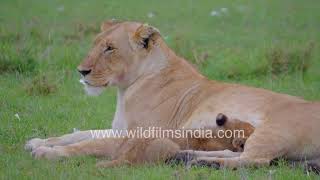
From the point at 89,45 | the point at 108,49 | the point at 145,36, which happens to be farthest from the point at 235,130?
the point at 89,45

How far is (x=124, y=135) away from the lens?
6.09 m

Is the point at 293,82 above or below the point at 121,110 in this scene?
below

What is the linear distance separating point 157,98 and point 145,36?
48cm

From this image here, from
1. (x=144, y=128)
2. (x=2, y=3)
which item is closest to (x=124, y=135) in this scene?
(x=144, y=128)

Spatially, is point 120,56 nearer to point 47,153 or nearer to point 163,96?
point 163,96

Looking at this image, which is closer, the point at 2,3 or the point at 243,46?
the point at 243,46

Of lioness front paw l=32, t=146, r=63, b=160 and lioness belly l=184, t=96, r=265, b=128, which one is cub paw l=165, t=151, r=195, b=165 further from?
lioness front paw l=32, t=146, r=63, b=160

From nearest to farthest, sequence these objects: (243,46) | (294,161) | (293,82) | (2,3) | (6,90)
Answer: (294,161) → (6,90) → (293,82) → (243,46) → (2,3)

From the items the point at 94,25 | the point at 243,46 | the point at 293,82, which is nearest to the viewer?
the point at 293,82

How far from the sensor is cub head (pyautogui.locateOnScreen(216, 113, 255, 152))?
18.8 feet

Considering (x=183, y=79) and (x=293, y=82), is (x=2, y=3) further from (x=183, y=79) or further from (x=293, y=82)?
(x=183, y=79)

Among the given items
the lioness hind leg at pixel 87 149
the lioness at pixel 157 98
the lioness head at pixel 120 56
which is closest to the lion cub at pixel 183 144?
the lioness at pixel 157 98

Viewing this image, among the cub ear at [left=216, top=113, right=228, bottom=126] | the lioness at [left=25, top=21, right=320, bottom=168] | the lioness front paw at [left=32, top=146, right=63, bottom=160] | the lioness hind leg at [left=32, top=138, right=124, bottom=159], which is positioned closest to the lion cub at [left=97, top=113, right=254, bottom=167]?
the cub ear at [left=216, top=113, right=228, bottom=126]

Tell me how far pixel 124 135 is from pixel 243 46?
20.7 feet
